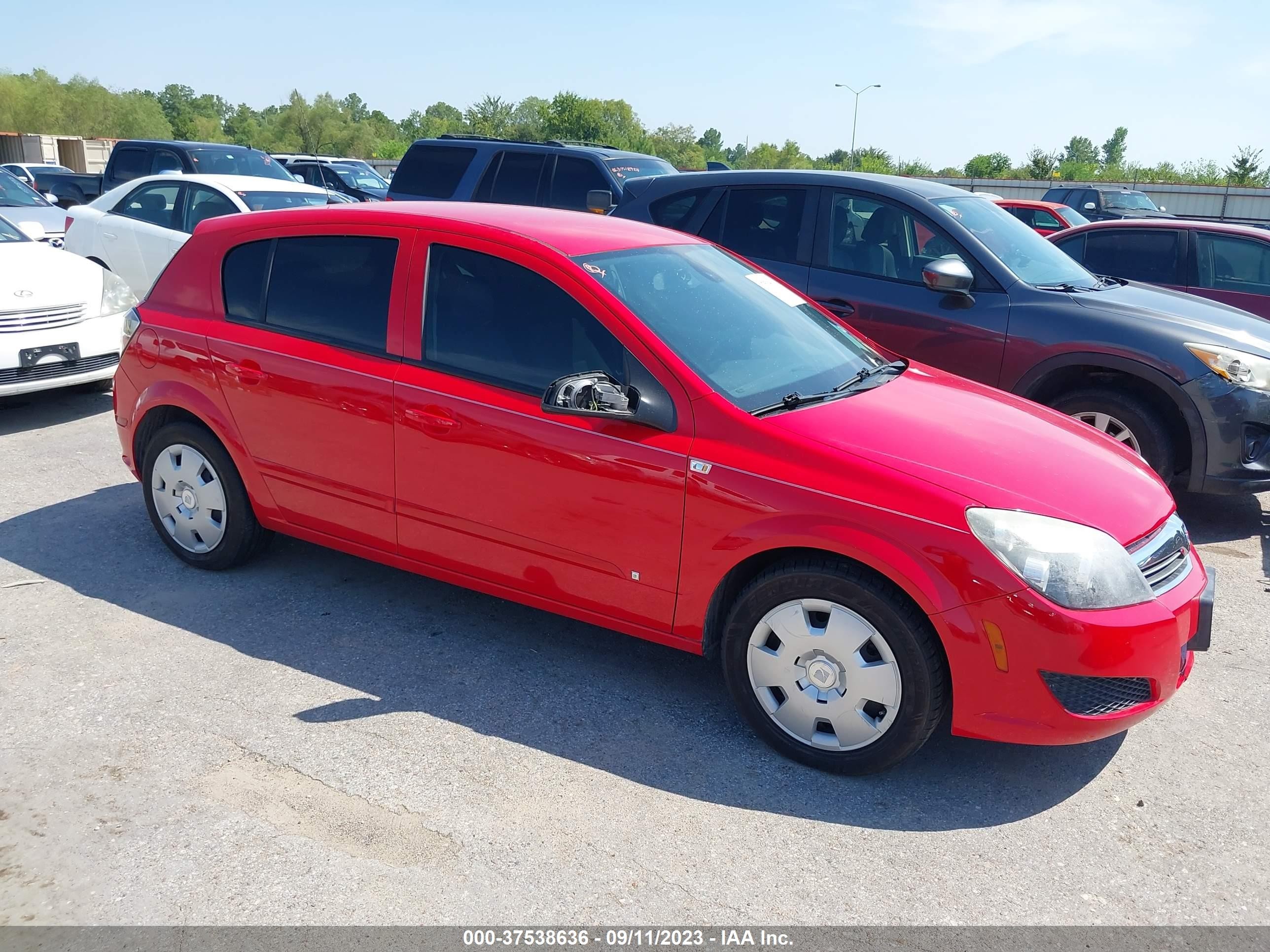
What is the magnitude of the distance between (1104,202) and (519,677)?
72.0 feet

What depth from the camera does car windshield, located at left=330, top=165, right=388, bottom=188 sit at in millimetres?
20375

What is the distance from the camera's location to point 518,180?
37.1 ft

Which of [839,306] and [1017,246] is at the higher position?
[1017,246]

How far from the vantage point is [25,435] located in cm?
716

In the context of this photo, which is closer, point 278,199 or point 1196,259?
point 1196,259

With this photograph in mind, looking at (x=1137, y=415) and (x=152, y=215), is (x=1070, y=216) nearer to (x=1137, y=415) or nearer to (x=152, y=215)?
(x=1137, y=415)

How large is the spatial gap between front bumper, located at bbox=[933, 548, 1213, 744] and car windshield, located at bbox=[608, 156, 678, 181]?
8476 millimetres

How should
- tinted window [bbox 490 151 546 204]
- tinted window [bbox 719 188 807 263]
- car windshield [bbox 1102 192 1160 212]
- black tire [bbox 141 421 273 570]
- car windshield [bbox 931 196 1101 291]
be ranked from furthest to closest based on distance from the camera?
car windshield [bbox 1102 192 1160 212]
tinted window [bbox 490 151 546 204]
tinted window [bbox 719 188 807 263]
car windshield [bbox 931 196 1101 291]
black tire [bbox 141 421 273 570]

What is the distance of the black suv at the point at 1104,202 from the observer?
21422mm

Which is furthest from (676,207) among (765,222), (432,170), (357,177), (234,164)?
(357,177)

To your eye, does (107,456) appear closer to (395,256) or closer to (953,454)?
(395,256)

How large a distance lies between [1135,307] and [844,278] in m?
1.70

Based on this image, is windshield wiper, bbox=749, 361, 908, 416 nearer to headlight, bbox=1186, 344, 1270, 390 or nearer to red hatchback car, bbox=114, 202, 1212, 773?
red hatchback car, bbox=114, 202, 1212, 773

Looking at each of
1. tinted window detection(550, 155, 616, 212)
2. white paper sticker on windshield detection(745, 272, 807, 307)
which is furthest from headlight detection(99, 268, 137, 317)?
white paper sticker on windshield detection(745, 272, 807, 307)
